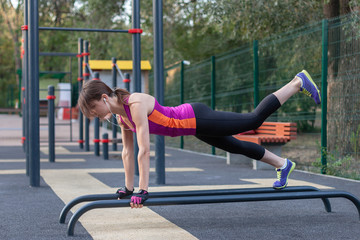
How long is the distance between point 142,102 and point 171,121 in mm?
289

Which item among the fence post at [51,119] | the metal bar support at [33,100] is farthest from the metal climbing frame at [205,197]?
the fence post at [51,119]

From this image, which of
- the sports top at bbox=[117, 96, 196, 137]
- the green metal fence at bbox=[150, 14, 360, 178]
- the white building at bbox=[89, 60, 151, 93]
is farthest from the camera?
the white building at bbox=[89, 60, 151, 93]

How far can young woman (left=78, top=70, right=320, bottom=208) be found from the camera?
137 inches

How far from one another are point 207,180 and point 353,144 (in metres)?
2.02

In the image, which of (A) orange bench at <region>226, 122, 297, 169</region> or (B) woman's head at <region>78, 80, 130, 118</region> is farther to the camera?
(A) orange bench at <region>226, 122, 297, 169</region>

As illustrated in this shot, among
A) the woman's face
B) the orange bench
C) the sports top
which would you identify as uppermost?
the woman's face

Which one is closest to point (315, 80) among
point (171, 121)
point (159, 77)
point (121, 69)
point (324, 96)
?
point (324, 96)

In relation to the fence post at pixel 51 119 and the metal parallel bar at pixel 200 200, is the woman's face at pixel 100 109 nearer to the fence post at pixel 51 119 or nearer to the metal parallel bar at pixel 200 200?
the metal parallel bar at pixel 200 200

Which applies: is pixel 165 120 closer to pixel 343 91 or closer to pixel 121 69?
pixel 343 91

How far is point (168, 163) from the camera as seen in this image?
8828 millimetres

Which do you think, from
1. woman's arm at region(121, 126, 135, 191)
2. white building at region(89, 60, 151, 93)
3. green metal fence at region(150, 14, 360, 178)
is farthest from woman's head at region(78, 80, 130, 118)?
white building at region(89, 60, 151, 93)

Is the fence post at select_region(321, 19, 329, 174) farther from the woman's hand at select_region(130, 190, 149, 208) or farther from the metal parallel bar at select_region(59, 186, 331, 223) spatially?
the woman's hand at select_region(130, 190, 149, 208)

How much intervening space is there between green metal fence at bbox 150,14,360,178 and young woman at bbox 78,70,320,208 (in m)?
3.06

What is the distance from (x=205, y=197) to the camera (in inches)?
140
